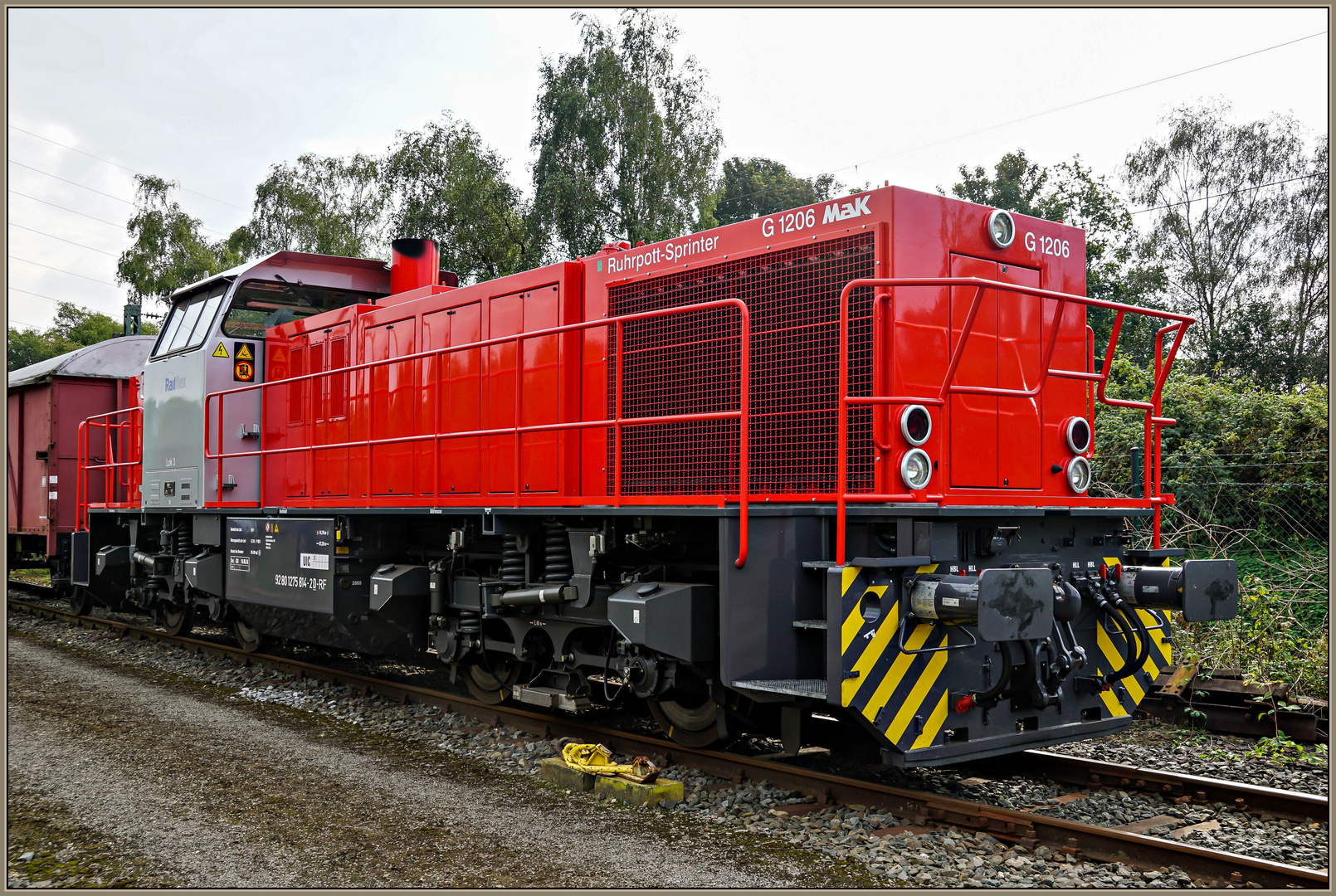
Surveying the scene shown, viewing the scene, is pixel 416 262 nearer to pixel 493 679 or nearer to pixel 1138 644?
pixel 493 679

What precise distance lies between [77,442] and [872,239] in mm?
13302

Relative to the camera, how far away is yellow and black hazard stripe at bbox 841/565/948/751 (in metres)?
4.62

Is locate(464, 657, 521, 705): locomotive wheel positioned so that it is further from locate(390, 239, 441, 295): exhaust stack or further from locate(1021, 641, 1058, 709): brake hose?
locate(390, 239, 441, 295): exhaust stack

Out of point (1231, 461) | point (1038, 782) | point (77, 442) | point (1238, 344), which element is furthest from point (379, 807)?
point (1238, 344)

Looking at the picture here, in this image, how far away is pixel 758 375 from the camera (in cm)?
569

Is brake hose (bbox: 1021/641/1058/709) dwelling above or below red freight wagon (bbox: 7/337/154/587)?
below

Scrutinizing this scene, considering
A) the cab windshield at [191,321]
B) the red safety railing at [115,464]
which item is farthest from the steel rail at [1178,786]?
the red safety railing at [115,464]

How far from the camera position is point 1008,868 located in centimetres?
421

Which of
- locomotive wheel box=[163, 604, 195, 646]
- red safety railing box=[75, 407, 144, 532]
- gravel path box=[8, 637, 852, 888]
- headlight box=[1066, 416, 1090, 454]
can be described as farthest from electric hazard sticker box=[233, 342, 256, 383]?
headlight box=[1066, 416, 1090, 454]

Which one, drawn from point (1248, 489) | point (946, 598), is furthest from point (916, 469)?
point (1248, 489)

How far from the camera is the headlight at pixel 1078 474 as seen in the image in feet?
19.5

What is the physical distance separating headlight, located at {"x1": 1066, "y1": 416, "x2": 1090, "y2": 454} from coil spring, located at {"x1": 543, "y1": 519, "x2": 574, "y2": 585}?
326 centimetres

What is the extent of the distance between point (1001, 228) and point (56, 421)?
1368 cm

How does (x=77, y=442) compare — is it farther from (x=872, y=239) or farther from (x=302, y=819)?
(x=872, y=239)
